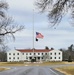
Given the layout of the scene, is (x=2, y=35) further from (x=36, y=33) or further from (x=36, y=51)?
(x=36, y=51)

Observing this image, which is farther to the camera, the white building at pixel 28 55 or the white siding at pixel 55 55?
the white siding at pixel 55 55

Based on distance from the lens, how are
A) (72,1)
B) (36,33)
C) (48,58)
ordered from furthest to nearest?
1. (48,58)
2. (36,33)
3. (72,1)

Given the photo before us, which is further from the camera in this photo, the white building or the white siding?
the white siding

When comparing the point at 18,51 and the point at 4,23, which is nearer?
the point at 4,23

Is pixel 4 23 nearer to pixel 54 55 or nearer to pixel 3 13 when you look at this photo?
pixel 3 13

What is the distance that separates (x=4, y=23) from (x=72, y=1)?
32.7m

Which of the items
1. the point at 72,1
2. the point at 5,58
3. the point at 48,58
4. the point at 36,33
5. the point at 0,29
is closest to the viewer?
the point at 72,1

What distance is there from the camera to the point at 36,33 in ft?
296

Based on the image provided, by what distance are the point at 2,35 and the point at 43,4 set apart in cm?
3202

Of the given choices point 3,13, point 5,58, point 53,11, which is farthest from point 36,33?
point 5,58

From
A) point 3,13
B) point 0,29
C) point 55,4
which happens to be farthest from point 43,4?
point 0,29

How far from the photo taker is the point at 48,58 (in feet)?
576

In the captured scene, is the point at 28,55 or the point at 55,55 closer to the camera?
the point at 28,55

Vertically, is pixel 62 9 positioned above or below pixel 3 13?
Answer: below
